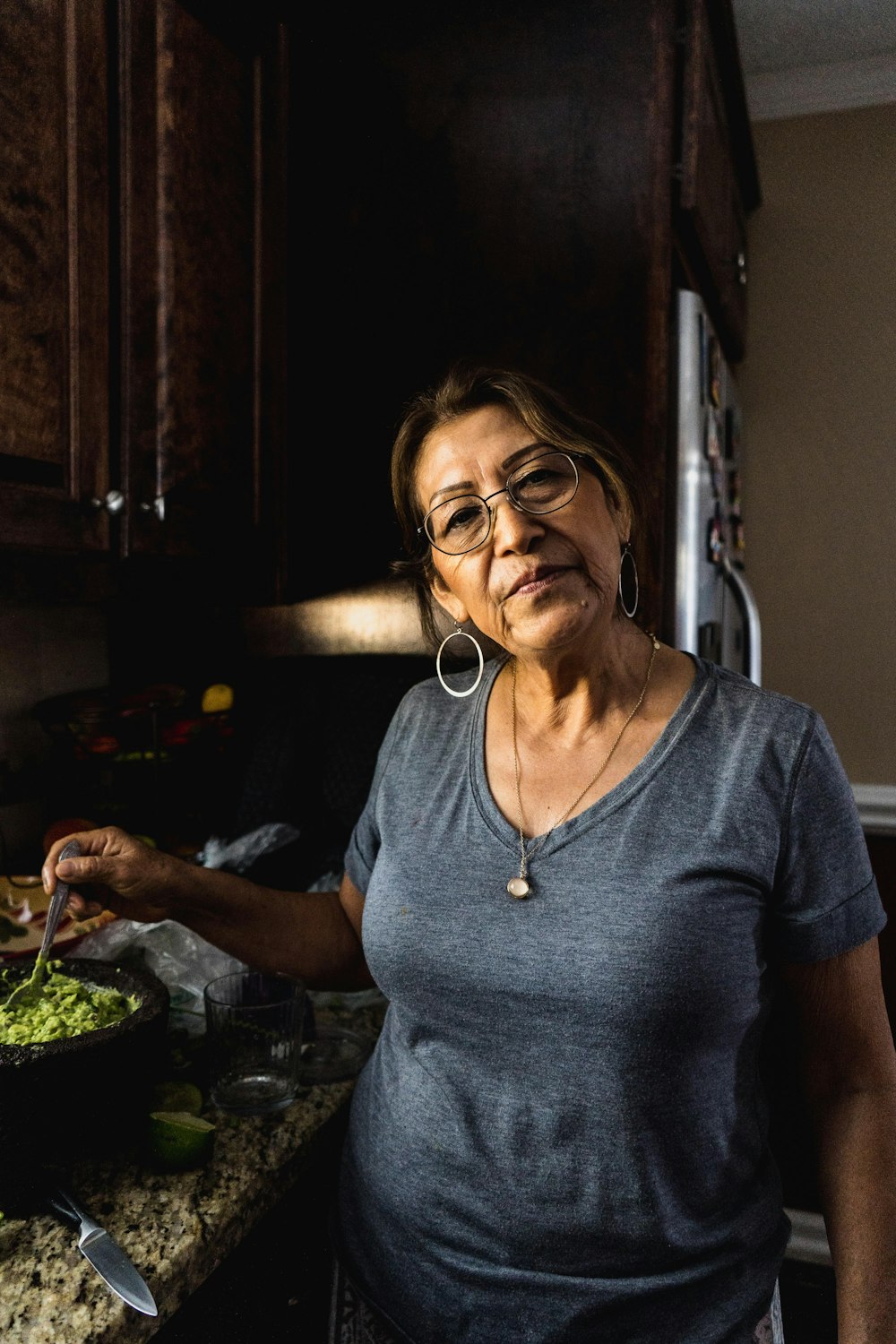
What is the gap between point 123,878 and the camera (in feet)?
3.34

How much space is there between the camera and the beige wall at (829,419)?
271 centimetres

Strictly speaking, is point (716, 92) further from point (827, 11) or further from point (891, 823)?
point (891, 823)

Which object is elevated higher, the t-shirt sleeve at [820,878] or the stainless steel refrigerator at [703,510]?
the stainless steel refrigerator at [703,510]

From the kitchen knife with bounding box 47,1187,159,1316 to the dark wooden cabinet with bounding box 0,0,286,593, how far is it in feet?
2.31

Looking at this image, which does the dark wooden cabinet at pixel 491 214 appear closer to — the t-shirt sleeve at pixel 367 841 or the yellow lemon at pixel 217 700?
the yellow lemon at pixel 217 700

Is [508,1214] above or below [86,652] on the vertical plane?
below

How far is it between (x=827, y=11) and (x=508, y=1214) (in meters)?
2.80

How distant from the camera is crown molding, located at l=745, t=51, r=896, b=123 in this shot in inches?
102

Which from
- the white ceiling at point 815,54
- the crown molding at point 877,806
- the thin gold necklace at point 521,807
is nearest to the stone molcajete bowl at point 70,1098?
the thin gold necklace at point 521,807

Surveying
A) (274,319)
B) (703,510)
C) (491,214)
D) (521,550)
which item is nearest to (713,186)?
(491,214)

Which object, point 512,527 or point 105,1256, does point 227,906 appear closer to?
point 105,1256

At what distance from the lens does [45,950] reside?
0.96 metres

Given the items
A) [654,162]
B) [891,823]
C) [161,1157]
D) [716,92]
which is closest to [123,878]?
[161,1157]

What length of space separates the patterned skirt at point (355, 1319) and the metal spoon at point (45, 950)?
1.42 feet
